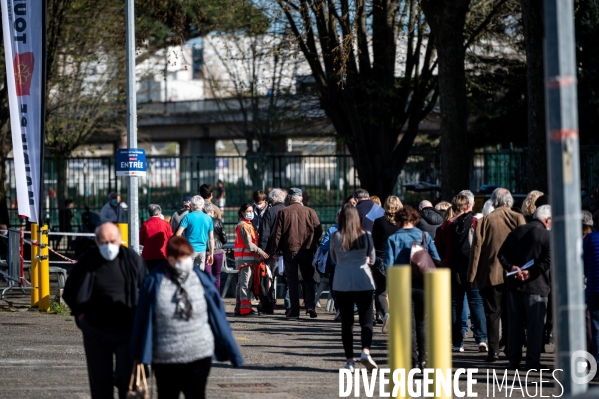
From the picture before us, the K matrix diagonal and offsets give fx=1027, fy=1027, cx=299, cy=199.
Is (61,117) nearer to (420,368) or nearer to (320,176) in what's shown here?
(320,176)

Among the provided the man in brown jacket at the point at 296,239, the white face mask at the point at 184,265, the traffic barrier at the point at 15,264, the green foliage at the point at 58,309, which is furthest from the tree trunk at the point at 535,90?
the white face mask at the point at 184,265

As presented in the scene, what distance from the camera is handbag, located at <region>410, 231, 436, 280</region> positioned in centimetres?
984

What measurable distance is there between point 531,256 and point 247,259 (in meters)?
6.35

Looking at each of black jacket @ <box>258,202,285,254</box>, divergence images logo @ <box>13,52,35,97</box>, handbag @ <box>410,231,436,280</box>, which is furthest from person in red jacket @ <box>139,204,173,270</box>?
handbag @ <box>410,231,436,280</box>

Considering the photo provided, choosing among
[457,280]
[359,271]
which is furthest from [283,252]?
[359,271]

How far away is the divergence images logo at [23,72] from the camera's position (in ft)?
50.5

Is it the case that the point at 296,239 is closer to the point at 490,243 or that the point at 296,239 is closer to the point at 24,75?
the point at 490,243

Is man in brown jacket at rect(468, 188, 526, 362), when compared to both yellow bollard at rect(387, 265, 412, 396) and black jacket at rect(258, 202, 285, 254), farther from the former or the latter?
black jacket at rect(258, 202, 285, 254)

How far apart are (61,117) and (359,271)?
24683 millimetres

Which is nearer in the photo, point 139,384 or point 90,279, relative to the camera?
point 139,384

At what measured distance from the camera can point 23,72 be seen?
15438mm

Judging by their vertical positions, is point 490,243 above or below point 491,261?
above

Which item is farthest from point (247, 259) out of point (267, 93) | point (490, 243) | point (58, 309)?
point (267, 93)

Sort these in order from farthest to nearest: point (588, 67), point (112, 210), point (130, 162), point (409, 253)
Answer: point (588, 67), point (112, 210), point (130, 162), point (409, 253)
